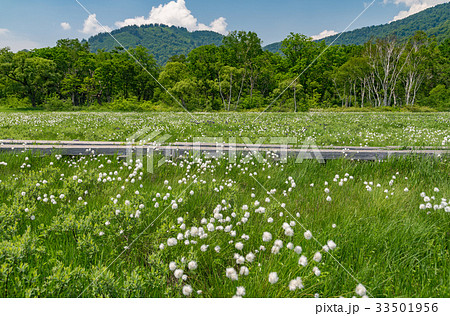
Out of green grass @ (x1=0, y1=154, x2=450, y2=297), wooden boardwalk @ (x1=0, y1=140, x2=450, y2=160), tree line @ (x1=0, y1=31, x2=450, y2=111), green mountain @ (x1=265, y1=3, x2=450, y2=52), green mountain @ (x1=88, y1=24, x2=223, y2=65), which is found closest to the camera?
green grass @ (x1=0, y1=154, x2=450, y2=297)

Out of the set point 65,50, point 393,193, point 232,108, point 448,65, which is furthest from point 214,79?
point 393,193

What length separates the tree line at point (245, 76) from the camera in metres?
52.0

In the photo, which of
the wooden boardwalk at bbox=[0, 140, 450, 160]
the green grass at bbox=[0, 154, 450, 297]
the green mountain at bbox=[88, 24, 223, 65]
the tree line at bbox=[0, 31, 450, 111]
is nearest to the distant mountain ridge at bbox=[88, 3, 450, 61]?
the green mountain at bbox=[88, 24, 223, 65]

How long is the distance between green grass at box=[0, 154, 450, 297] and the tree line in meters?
45.0

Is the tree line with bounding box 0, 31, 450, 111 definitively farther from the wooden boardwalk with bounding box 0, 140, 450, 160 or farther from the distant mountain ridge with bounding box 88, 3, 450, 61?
the wooden boardwalk with bounding box 0, 140, 450, 160

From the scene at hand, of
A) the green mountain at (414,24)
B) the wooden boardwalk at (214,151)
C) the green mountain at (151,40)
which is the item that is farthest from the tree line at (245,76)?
the green mountain at (414,24)

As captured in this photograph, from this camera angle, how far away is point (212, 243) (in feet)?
7.83

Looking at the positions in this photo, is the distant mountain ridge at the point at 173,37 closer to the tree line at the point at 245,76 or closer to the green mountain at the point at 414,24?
the green mountain at the point at 414,24

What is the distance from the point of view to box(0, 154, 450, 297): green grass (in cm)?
197

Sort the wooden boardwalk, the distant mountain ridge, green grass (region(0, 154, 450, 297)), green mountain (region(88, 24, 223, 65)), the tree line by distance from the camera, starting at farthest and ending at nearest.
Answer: the distant mountain ridge → the tree line → green mountain (region(88, 24, 223, 65)) → the wooden boardwalk → green grass (region(0, 154, 450, 297))

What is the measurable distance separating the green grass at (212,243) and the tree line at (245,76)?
45.0 m
